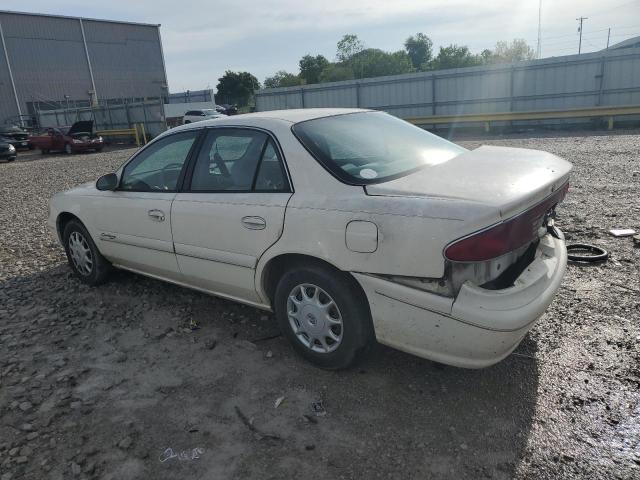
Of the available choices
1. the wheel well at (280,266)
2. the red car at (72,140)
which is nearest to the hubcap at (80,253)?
the wheel well at (280,266)

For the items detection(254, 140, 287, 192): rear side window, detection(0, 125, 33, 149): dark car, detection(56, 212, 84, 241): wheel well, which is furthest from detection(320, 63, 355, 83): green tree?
detection(254, 140, 287, 192): rear side window

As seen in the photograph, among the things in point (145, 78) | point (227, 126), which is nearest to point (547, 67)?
point (227, 126)

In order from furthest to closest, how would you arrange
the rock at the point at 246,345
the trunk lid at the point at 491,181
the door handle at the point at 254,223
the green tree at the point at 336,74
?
the green tree at the point at 336,74
the rock at the point at 246,345
the door handle at the point at 254,223
the trunk lid at the point at 491,181

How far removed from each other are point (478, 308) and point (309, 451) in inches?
44.6

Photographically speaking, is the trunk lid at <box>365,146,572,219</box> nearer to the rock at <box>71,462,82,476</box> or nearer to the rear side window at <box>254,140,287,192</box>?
the rear side window at <box>254,140,287,192</box>

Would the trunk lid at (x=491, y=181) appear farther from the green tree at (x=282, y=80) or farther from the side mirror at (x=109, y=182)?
the green tree at (x=282, y=80)

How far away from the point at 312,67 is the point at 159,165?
3297 inches

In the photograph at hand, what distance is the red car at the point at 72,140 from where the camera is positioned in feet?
77.7

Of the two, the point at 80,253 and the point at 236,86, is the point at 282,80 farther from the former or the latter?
the point at 80,253

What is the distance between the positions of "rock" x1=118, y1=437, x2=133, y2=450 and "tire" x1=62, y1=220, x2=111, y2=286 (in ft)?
8.37

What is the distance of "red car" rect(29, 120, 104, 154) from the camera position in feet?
77.7

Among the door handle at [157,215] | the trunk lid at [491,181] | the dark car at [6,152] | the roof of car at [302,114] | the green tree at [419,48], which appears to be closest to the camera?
the trunk lid at [491,181]

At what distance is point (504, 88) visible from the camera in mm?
21922

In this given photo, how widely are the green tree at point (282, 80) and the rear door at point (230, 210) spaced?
7364 cm
